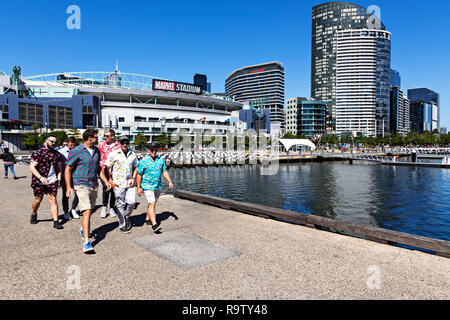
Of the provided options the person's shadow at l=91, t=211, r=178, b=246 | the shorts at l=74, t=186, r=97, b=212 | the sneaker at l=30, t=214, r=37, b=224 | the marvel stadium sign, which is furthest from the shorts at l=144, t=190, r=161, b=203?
the marvel stadium sign

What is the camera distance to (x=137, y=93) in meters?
112

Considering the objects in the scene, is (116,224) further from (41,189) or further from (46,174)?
(46,174)

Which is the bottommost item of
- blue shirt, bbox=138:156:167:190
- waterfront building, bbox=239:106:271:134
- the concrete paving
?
the concrete paving

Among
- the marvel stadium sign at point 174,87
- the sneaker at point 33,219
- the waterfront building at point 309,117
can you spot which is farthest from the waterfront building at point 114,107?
the sneaker at point 33,219

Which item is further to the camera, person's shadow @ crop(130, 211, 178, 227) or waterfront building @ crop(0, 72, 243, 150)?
waterfront building @ crop(0, 72, 243, 150)

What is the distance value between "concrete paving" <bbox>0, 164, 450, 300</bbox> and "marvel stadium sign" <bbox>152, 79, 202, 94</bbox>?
113 metres

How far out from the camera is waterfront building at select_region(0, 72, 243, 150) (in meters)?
87.1

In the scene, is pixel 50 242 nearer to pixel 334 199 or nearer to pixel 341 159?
pixel 334 199

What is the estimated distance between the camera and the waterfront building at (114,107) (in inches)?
3429

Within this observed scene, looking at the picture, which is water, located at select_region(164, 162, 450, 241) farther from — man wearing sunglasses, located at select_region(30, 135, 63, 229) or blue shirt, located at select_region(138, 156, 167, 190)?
man wearing sunglasses, located at select_region(30, 135, 63, 229)

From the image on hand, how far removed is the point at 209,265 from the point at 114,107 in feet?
371

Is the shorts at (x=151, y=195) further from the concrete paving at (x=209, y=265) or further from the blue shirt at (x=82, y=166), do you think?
the blue shirt at (x=82, y=166)

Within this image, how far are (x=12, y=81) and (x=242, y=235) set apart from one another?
366 ft

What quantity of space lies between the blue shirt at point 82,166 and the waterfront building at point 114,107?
8829 centimetres
